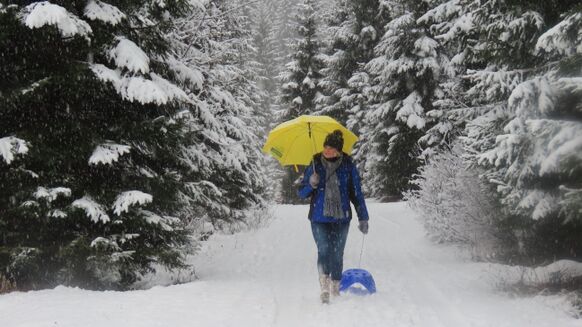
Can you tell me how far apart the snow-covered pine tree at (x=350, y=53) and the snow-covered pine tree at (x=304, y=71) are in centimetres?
113

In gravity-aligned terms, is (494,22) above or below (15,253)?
above

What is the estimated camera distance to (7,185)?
6.55m

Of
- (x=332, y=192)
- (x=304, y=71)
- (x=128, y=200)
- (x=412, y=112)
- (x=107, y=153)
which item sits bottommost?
(x=128, y=200)

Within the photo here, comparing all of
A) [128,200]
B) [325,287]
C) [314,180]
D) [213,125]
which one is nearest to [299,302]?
[325,287]

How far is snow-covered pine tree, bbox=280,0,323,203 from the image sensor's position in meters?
34.5

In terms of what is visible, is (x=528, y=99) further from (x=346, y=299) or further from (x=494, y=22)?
(x=346, y=299)

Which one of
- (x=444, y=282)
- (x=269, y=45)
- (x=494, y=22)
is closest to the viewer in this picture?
(x=494, y=22)

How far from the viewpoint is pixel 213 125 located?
10.3 metres

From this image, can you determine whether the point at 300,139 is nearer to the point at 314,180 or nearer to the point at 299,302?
the point at 314,180

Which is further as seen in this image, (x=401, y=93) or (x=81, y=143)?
(x=401, y=93)

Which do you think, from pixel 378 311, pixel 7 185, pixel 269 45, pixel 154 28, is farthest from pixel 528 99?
pixel 269 45

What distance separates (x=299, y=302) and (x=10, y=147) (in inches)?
163

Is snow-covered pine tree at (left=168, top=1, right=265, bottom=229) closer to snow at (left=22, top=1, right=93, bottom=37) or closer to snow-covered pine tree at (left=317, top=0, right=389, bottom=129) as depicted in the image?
snow at (left=22, top=1, right=93, bottom=37)

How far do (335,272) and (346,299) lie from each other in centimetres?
36
